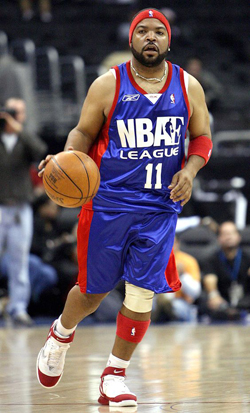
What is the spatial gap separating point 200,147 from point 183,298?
5.18 meters

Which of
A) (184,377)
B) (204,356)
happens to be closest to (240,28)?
(204,356)

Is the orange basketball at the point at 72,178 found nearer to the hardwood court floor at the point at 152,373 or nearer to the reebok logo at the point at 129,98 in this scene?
the reebok logo at the point at 129,98

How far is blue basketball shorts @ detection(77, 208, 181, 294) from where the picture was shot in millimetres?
3895

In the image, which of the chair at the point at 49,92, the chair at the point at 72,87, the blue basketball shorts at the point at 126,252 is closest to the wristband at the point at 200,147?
the blue basketball shorts at the point at 126,252

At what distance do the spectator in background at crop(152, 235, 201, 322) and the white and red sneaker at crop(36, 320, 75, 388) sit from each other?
4.87m

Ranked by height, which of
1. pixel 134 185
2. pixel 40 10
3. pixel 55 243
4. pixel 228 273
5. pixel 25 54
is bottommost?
pixel 228 273

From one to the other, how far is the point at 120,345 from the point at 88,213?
2.20ft

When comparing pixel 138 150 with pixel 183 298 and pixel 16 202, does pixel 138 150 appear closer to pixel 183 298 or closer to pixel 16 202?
pixel 16 202

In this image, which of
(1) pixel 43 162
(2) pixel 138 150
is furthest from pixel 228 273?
(1) pixel 43 162

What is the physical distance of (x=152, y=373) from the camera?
16.0 feet

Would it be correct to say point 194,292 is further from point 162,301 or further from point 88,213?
point 88,213

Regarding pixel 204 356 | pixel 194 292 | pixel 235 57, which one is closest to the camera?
pixel 204 356

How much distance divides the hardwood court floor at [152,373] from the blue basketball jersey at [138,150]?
94 centimetres

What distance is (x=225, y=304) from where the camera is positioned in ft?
30.0
